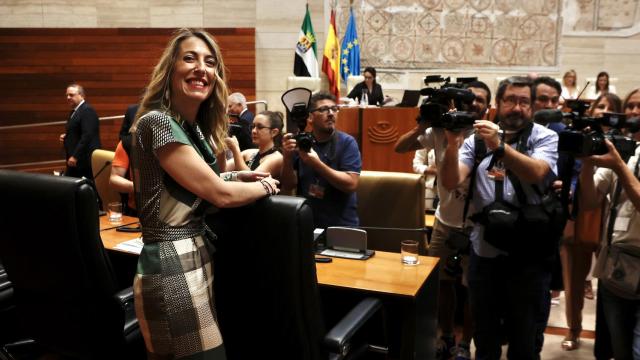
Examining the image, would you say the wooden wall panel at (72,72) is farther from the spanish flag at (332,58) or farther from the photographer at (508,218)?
the photographer at (508,218)

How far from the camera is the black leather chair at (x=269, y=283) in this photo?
1.38 meters

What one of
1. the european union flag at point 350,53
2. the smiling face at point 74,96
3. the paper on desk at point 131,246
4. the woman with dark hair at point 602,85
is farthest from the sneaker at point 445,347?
the woman with dark hair at point 602,85

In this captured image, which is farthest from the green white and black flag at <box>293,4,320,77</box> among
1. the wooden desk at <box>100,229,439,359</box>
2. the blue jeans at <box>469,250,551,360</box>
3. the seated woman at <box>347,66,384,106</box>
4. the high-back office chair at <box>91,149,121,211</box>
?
the blue jeans at <box>469,250,551,360</box>

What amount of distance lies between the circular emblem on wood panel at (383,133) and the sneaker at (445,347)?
252 cm

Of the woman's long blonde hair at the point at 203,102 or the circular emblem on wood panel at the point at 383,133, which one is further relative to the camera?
the circular emblem on wood panel at the point at 383,133

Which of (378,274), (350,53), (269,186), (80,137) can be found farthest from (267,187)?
(350,53)

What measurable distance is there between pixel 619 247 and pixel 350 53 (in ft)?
23.2

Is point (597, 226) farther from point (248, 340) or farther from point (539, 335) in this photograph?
point (248, 340)

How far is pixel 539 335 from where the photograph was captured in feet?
8.07

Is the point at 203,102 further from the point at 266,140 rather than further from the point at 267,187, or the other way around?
the point at 266,140

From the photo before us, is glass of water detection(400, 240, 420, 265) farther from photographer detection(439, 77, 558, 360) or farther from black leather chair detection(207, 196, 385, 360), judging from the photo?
black leather chair detection(207, 196, 385, 360)

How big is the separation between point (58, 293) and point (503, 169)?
5.90 ft

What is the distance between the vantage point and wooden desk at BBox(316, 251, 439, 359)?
2.00 m

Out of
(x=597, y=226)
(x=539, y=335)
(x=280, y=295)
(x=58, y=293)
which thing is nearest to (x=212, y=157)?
(x=280, y=295)
